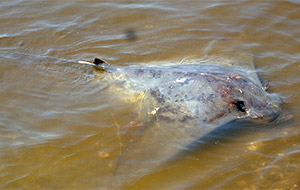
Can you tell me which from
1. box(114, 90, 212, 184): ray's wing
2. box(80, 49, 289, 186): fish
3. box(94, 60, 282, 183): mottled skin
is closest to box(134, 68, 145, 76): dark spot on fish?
box(80, 49, 289, 186): fish

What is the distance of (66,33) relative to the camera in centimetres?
729

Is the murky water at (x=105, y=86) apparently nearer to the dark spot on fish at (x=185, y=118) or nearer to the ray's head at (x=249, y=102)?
the ray's head at (x=249, y=102)

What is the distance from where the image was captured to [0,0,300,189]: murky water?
4.18m

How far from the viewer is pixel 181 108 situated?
4.54 metres

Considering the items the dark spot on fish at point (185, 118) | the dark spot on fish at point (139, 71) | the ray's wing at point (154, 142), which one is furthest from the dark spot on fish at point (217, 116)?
the dark spot on fish at point (139, 71)

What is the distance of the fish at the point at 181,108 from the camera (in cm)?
418

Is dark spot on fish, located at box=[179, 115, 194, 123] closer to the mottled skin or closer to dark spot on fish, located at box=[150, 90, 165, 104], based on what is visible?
the mottled skin

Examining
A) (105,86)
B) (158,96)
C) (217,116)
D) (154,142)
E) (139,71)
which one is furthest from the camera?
(105,86)

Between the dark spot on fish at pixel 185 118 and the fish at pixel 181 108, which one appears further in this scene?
the dark spot on fish at pixel 185 118

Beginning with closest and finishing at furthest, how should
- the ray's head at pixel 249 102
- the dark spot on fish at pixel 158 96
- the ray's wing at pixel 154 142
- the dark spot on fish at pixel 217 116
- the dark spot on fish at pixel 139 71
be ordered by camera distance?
the ray's wing at pixel 154 142
the dark spot on fish at pixel 217 116
the ray's head at pixel 249 102
the dark spot on fish at pixel 158 96
the dark spot on fish at pixel 139 71

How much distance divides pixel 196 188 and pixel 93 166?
1301 millimetres

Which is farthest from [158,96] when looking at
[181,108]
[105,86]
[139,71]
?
[105,86]

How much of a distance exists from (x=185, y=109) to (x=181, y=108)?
0.06 metres

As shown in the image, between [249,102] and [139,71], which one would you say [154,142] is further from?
[139,71]
